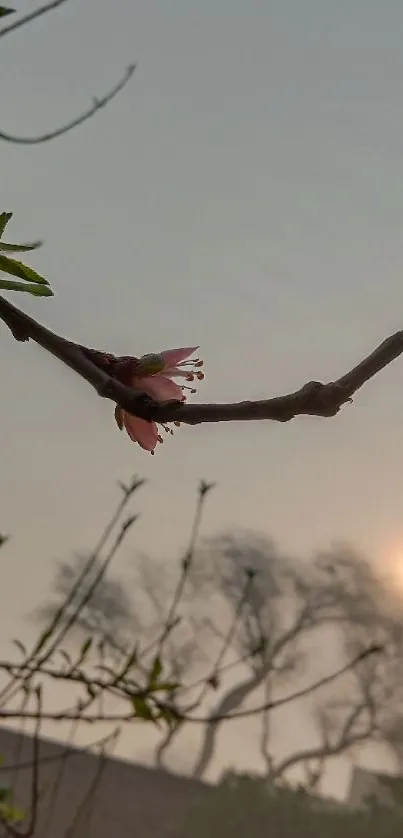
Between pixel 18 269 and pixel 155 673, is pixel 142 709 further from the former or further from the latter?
pixel 18 269

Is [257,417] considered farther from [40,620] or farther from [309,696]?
[309,696]

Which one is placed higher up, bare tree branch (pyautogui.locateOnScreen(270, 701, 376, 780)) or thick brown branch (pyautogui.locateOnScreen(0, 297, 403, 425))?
bare tree branch (pyautogui.locateOnScreen(270, 701, 376, 780))

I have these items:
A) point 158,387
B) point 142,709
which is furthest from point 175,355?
point 142,709

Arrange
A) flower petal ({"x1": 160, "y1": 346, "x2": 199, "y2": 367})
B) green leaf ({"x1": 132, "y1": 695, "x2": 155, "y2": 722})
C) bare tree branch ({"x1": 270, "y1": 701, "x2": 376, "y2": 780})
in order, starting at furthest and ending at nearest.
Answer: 1. bare tree branch ({"x1": 270, "y1": 701, "x2": 376, "y2": 780})
2. green leaf ({"x1": 132, "y1": 695, "x2": 155, "y2": 722})
3. flower petal ({"x1": 160, "y1": 346, "x2": 199, "y2": 367})

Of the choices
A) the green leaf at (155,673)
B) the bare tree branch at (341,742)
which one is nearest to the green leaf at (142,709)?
the green leaf at (155,673)

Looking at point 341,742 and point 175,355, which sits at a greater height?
point 341,742

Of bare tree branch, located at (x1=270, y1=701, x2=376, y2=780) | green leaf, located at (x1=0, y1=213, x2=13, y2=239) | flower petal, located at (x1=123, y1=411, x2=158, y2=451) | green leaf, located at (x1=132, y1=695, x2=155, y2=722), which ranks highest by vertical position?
bare tree branch, located at (x1=270, y1=701, x2=376, y2=780)

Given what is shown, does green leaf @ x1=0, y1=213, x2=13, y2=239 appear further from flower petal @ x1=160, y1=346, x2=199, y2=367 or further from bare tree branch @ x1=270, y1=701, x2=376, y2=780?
bare tree branch @ x1=270, y1=701, x2=376, y2=780

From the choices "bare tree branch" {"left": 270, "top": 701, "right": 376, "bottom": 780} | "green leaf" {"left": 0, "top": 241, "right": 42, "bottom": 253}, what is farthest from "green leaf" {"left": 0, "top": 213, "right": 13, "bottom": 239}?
"bare tree branch" {"left": 270, "top": 701, "right": 376, "bottom": 780}

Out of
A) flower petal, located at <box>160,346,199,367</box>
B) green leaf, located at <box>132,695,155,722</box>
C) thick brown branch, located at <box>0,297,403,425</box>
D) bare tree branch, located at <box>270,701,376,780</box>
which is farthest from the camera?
bare tree branch, located at <box>270,701,376,780</box>
